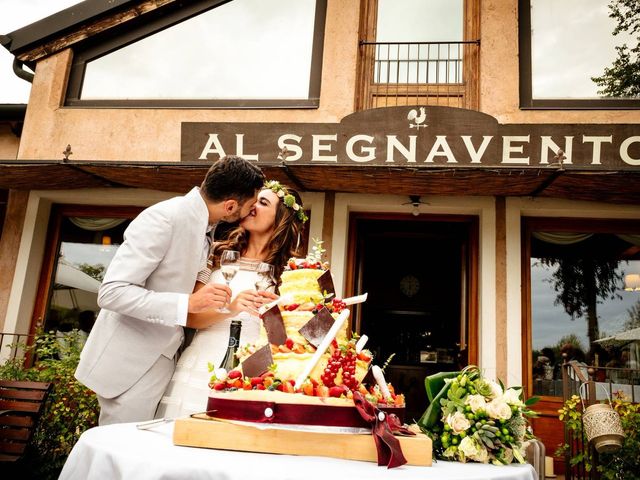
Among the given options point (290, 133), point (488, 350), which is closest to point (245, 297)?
point (290, 133)

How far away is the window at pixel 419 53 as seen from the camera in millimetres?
6684

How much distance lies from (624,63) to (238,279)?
5.93 meters

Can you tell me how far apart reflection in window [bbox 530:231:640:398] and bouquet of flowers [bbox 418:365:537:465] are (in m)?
4.71

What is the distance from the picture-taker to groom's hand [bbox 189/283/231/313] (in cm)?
207

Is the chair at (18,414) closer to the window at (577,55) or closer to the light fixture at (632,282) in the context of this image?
the window at (577,55)

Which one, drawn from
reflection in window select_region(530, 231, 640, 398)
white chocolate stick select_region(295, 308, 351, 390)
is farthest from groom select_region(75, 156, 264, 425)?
reflection in window select_region(530, 231, 640, 398)

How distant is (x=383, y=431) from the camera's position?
138cm

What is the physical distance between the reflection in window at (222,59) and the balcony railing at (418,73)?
80 centimetres

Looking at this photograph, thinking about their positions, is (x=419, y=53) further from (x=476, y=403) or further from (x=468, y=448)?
(x=468, y=448)

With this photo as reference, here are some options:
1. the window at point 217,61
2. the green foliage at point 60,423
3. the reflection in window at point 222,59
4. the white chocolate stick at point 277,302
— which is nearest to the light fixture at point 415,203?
the window at point 217,61

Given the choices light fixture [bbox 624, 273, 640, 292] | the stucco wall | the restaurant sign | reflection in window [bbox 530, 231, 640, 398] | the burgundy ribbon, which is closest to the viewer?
the burgundy ribbon

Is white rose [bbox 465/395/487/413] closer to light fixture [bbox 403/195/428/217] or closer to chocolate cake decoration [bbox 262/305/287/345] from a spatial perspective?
chocolate cake decoration [bbox 262/305/287/345]

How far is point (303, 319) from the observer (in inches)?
73.1

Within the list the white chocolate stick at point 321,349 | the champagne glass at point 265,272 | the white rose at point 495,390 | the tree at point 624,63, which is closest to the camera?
the white chocolate stick at point 321,349
